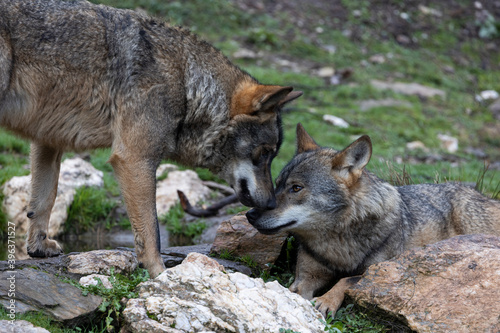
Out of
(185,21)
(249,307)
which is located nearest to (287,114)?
(185,21)

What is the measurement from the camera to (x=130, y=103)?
5.36 meters

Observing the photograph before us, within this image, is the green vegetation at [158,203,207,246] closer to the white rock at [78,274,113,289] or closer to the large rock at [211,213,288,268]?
the large rock at [211,213,288,268]

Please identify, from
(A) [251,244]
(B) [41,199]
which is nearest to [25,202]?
(B) [41,199]

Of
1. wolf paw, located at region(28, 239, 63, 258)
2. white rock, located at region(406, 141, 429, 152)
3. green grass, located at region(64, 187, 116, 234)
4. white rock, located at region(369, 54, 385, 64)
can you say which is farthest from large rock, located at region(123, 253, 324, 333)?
white rock, located at region(369, 54, 385, 64)

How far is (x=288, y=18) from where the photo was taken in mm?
18828

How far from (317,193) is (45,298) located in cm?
258

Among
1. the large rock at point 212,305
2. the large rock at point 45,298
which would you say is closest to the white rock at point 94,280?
the large rock at point 45,298

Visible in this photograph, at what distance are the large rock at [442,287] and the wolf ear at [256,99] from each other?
1.87 m

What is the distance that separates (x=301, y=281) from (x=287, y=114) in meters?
7.81

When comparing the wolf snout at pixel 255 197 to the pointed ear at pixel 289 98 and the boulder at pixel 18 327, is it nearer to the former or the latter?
the pointed ear at pixel 289 98

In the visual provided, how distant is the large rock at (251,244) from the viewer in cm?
605

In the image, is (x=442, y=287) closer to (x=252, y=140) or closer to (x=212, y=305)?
(x=212, y=305)

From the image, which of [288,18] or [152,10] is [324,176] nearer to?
[152,10]

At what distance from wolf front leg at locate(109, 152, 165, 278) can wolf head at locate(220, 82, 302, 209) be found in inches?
39.7
